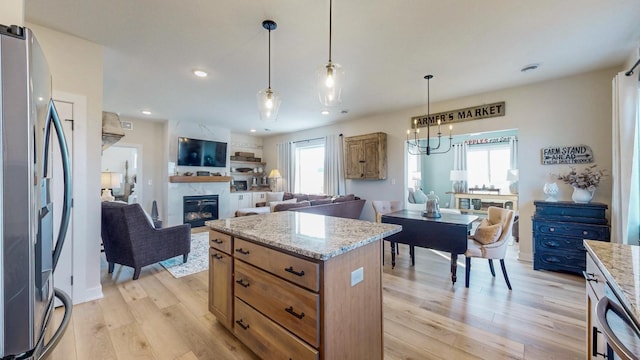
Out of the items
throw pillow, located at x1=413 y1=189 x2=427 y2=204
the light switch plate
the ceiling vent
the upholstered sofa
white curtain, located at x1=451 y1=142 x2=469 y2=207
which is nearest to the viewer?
the light switch plate

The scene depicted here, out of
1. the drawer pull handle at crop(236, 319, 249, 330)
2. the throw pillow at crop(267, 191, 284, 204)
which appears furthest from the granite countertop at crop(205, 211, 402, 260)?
the throw pillow at crop(267, 191, 284, 204)

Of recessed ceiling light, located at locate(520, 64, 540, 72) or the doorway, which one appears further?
the doorway

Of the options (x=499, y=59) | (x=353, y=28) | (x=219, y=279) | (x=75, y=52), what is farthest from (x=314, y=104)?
(x=219, y=279)

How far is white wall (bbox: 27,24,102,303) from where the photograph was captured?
2.48 meters

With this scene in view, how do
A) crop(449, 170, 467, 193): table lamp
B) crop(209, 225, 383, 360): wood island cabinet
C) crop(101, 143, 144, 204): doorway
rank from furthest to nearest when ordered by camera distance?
crop(449, 170, 467, 193): table lamp, crop(101, 143, 144, 204): doorway, crop(209, 225, 383, 360): wood island cabinet

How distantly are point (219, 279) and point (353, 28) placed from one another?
8.23 feet

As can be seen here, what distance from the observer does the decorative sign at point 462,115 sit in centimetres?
409

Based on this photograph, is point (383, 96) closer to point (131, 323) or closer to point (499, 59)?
Answer: point (499, 59)

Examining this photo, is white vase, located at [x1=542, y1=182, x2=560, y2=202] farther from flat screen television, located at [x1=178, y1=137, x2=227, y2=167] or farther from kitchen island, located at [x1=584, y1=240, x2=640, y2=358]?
flat screen television, located at [x1=178, y1=137, x2=227, y2=167]

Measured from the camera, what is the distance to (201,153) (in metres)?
6.68

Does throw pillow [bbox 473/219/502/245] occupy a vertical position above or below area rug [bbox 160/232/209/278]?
above

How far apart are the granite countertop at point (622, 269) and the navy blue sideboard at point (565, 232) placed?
2.36 metres

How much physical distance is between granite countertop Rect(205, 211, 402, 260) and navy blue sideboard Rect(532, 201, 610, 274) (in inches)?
115

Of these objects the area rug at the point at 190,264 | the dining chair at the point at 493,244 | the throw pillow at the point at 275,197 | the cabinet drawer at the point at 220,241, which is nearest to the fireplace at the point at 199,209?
the throw pillow at the point at 275,197
